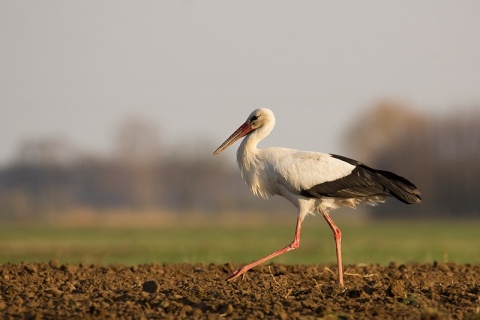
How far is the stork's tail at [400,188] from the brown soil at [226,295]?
0.93 m

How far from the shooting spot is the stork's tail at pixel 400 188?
36.1 ft

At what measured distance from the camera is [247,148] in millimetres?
11445

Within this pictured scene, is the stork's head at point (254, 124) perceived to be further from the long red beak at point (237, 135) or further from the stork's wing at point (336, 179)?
the stork's wing at point (336, 179)

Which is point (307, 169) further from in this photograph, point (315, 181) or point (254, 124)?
point (254, 124)

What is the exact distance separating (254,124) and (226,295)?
12.6 feet

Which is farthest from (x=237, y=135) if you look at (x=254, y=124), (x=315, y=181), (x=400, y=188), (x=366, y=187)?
(x=400, y=188)

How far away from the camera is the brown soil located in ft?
24.9

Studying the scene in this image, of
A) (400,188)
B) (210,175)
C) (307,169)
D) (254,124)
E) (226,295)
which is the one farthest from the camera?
(210,175)

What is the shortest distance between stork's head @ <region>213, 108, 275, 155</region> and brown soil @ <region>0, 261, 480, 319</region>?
174 centimetres

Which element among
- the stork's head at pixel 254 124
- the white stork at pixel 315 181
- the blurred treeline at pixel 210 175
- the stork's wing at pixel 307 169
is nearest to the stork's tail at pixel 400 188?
the white stork at pixel 315 181

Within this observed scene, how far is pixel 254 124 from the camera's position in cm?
1180

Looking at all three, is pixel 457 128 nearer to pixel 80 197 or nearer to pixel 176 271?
pixel 80 197

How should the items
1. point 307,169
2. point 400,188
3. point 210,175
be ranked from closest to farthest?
point 307,169 → point 400,188 → point 210,175

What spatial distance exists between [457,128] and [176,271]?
79538 mm
